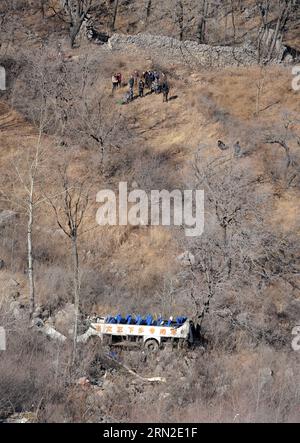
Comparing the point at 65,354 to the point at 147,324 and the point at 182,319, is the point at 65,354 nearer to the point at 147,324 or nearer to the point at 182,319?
the point at 147,324

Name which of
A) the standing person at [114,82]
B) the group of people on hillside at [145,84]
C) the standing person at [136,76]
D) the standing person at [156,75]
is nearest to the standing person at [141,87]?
the group of people on hillside at [145,84]

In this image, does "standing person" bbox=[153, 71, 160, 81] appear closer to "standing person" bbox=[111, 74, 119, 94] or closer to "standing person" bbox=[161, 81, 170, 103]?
"standing person" bbox=[161, 81, 170, 103]

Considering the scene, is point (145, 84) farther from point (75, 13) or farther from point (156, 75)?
point (75, 13)

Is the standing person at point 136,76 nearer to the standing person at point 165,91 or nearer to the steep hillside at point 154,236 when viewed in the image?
the steep hillside at point 154,236

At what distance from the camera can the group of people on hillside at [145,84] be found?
2788 cm

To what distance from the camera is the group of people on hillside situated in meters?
27.9

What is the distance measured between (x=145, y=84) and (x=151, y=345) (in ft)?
59.4

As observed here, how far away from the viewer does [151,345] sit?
1416 centimetres

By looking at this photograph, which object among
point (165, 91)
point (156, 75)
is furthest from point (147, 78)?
point (165, 91)

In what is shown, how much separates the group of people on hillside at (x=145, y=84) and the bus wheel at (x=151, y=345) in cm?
1651

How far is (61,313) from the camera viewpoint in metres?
15.7

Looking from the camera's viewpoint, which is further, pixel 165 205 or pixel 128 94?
pixel 128 94

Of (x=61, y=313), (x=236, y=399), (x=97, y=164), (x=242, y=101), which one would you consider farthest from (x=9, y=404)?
(x=242, y=101)
